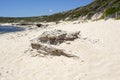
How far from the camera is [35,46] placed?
11031 millimetres

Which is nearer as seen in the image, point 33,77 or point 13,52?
point 33,77

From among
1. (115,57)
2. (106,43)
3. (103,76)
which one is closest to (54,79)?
(103,76)

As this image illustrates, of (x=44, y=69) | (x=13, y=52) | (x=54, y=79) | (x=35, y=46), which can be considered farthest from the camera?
(x=13, y=52)

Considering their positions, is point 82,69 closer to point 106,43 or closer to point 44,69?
point 44,69

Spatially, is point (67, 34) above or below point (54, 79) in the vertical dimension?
above

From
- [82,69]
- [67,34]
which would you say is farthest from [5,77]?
[67,34]

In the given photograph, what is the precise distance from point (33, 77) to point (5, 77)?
3.12ft

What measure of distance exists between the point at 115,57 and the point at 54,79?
2281mm

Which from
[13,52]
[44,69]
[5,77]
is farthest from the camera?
[13,52]

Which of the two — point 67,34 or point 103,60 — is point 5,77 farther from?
point 67,34

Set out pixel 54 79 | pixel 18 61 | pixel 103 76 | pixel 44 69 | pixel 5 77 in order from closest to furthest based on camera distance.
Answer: pixel 103 76 → pixel 54 79 → pixel 5 77 → pixel 44 69 → pixel 18 61

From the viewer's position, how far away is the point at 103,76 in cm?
707

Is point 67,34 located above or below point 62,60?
above

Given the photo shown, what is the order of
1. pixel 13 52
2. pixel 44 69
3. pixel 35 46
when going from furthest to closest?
pixel 13 52 < pixel 35 46 < pixel 44 69
